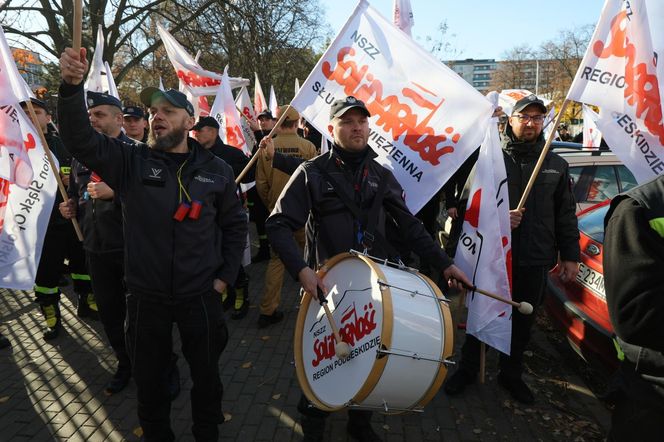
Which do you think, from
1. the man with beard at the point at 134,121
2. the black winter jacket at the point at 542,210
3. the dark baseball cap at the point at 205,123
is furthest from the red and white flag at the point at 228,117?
the black winter jacket at the point at 542,210

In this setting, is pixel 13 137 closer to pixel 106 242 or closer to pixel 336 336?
pixel 106 242

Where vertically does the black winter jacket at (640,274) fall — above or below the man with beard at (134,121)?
below

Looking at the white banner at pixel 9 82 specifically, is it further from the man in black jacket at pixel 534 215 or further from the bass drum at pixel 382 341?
the man in black jacket at pixel 534 215

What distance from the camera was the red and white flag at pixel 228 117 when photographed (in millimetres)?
5754

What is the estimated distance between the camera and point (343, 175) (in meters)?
2.81

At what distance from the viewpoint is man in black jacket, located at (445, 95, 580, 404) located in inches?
131

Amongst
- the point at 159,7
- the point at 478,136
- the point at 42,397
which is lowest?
the point at 42,397

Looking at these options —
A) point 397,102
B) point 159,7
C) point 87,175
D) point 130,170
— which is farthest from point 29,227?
point 159,7

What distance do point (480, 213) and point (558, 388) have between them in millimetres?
1711

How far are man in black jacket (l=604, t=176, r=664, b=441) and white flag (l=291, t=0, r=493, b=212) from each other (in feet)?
5.59

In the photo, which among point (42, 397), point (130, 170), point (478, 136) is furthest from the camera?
point (42, 397)

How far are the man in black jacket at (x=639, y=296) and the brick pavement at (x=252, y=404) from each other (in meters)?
1.64

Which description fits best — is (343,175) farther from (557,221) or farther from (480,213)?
(557,221)

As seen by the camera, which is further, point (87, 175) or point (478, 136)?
point (87, 175)
